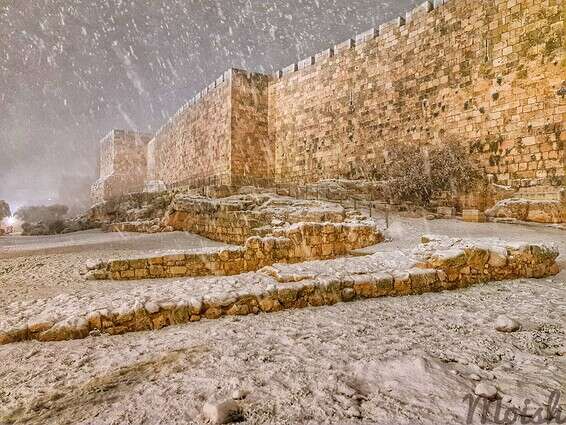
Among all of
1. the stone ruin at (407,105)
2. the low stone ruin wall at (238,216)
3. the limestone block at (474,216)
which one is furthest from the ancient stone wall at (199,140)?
the limestone block at (474,216)

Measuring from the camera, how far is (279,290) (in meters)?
3.53

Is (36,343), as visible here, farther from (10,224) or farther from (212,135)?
(10,224)

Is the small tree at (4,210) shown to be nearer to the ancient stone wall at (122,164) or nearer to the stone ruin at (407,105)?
the ancient stone wall at (122,164)

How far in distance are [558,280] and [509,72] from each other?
8.02 metres

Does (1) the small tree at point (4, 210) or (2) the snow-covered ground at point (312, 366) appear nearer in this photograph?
(2) the snow-covered ground at point (312, 366)

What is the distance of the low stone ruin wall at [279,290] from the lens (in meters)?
2.97

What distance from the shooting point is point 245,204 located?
12.4 m

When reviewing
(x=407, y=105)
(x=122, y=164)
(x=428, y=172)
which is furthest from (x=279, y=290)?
(x=122, y=164)

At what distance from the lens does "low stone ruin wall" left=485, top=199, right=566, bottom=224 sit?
788cm

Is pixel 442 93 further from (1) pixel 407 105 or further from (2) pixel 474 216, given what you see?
(2) pixel 474 216

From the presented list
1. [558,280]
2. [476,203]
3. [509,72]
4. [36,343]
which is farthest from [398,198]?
[36,343]

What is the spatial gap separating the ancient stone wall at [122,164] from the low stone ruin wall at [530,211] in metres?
31.1

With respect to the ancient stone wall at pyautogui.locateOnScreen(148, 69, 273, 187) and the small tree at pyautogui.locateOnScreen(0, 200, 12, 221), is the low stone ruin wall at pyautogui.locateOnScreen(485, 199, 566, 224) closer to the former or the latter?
the ancient stone wall at pyautogui.locateOnScreen(148, 69, 273, 187)

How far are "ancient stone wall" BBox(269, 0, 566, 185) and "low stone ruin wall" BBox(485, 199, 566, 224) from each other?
3.03 feet
